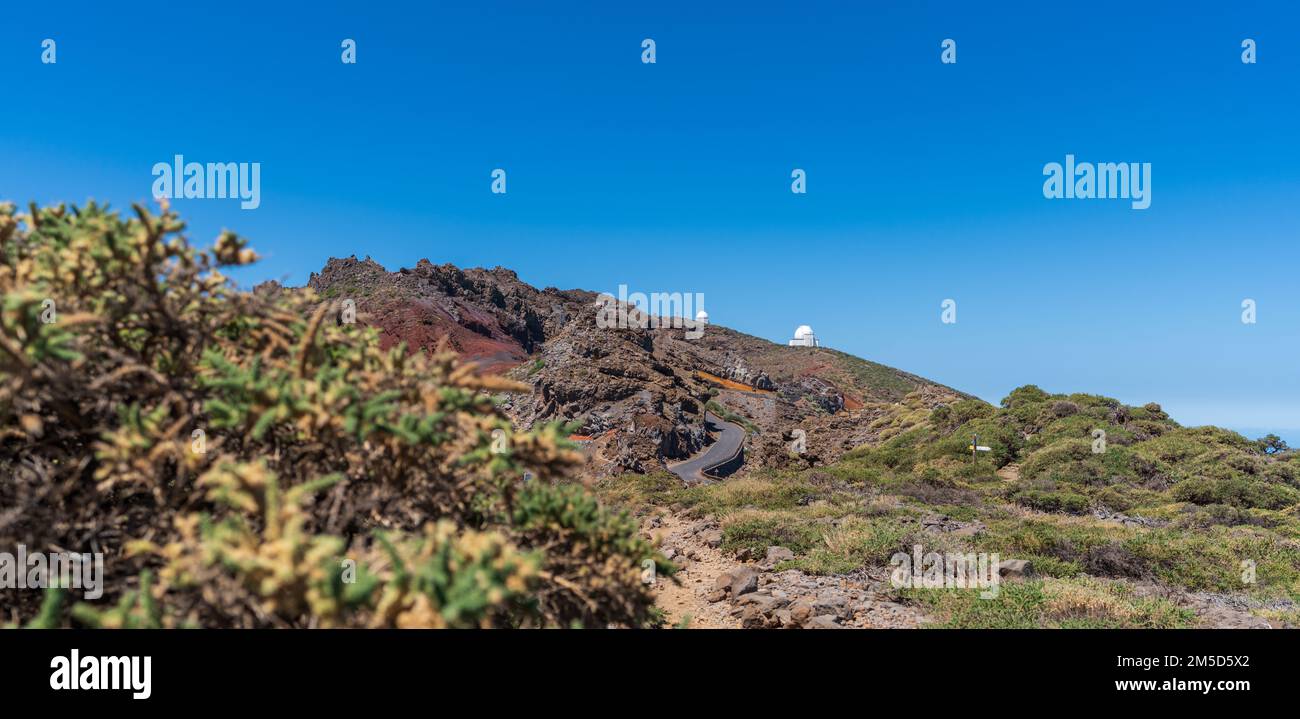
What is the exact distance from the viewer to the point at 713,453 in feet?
135

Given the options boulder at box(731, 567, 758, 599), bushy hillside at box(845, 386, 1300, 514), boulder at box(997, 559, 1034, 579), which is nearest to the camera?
boulder at box(731, 567, 758, 599)

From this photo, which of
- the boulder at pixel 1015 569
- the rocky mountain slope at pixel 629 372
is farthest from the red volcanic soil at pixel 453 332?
the boulder at pixel 1015 569

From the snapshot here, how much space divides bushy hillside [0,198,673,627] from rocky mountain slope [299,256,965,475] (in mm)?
4212

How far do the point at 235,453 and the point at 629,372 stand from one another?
132 feet

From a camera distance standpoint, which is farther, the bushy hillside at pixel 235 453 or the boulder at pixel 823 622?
the boulder at pixel 823 622

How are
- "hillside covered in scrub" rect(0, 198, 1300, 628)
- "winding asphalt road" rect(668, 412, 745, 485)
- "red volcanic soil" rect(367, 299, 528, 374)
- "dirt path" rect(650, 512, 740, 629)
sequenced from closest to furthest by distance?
"hillside covered in scrub" rect(0, 198, 1300, 628), "dirt path" rect(650, 512, 740, 629), "winding asphalt road" rect(668, 412, 745, 485), "red volcanic soil" rect(367, 299, 528, 374)

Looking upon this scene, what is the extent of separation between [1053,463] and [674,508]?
15314mm

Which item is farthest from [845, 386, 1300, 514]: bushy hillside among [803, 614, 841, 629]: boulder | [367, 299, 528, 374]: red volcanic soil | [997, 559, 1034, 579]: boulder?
[367, 299, 528, 374]: red volcanic soil

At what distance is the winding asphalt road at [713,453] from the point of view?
33844mm

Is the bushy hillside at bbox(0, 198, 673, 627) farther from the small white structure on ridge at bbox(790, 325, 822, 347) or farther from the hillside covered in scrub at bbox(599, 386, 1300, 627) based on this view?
the small white structure on ridge at bbox(790, 325, 822, 347)

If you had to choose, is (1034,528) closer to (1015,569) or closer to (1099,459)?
(1015,569)

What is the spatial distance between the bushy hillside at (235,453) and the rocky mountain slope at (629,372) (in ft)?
13.8

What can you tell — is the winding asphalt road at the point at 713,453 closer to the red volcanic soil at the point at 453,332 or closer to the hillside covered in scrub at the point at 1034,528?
the hillside covered in scrub at the point at 1034,528

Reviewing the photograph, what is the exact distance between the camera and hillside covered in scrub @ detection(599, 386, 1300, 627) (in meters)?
8.57
